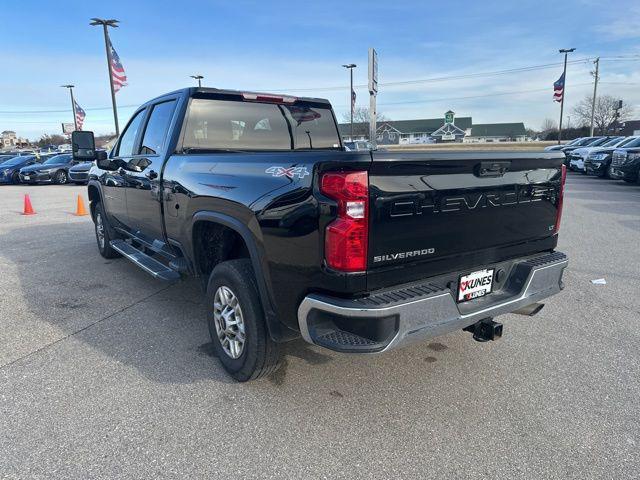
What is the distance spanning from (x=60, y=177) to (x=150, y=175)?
65.3ft

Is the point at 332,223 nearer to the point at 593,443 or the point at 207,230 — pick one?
the point at 207,230

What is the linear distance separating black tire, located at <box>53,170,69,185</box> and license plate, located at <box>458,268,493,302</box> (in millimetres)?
22446

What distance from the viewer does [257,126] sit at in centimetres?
444

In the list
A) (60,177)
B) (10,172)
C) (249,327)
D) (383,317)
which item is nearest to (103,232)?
(249,327)

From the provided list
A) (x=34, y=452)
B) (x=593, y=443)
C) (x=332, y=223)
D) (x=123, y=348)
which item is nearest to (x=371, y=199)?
(x=332, y=223)

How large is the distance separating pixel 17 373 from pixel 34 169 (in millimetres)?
20631

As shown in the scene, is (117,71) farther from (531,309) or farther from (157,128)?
(531,309)

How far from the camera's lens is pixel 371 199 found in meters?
2.29

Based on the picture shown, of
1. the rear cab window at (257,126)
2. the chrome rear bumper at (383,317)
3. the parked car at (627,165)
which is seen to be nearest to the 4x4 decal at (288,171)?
the chrome rear bumper at (383,317)

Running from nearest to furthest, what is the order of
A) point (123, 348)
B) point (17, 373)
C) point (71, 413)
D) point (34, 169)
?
point (71, 413)
point (17, 373)
point (123, 348)
point (34, 169)

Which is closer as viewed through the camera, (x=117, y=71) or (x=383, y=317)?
(x=383, y=317)

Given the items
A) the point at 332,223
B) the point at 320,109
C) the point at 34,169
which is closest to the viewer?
the point at 332,223

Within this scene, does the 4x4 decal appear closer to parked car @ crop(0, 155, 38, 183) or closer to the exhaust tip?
the exhaust tip

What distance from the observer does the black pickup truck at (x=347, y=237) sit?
91.0 inches
